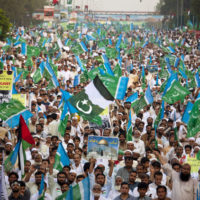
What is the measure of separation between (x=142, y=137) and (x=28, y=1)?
212 feet

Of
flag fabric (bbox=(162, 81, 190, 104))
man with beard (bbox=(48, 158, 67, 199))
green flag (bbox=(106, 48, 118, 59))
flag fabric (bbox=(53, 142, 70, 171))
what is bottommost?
man with beard (bbox=(48, 158, 67, 199))

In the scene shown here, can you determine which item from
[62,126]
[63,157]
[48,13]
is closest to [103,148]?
[63,157]

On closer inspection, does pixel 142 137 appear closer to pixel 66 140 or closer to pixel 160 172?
pixel 66 140

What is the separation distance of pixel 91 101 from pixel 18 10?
5620cm

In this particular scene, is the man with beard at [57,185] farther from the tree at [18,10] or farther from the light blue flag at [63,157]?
the tree at [18,10]

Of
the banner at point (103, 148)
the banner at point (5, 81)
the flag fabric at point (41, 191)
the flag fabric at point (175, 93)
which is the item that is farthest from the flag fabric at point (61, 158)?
the flag fabric at point (175, 93)

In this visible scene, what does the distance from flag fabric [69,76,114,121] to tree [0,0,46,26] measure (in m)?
50.8

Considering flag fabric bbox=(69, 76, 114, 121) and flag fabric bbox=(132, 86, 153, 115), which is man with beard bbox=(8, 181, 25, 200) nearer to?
flag fabric bbox=(69, 76, 114, 121)

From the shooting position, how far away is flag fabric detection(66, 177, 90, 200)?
6.04 meters

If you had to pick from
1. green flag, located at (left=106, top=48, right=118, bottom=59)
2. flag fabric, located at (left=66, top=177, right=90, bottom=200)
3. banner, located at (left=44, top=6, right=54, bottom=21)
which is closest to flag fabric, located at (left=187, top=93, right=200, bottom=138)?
flag fabric, located at (left=66, top=177, right=90, bottom=200)

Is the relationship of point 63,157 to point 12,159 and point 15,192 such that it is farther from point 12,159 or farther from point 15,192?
point 15,192

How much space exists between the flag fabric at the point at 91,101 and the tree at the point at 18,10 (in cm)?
5076

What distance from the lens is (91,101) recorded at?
944cm

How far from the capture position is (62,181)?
752 centimetres
